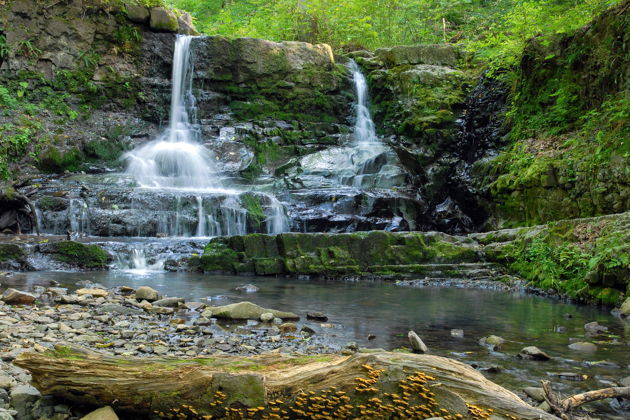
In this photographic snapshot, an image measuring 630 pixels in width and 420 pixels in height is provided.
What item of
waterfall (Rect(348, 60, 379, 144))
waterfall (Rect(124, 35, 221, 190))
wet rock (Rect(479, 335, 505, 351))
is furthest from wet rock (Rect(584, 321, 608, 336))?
waterfall (Rect(348, 60, 379, 144))

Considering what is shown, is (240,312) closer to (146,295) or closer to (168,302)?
(168,302)

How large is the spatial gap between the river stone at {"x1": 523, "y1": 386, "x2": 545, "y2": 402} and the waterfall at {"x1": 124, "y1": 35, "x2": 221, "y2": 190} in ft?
44.4

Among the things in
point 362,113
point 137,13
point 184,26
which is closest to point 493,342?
point 362,113

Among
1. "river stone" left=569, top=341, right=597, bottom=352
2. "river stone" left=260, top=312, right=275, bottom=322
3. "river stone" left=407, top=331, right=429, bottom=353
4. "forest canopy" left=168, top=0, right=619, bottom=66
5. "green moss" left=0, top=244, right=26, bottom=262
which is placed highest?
"forest canopy" left=168, top=0, right=619, bottom=66

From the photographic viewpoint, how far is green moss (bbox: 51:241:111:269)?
10336 mm

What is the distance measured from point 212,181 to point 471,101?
9.18 metres

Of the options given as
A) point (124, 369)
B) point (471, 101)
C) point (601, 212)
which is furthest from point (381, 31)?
point (124, 369)

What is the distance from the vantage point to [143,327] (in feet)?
17.4

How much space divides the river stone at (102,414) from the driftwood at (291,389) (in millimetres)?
58

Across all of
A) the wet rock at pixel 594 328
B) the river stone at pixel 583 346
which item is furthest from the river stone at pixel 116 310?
the wet rock at pixel 594 328

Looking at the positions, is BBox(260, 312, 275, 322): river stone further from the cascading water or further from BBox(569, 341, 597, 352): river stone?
the cascading water

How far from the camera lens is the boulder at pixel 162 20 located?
64.0 feet

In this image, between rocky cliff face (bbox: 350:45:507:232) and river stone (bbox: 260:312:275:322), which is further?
rocky cliff face (bbox: 350:45:507:232)

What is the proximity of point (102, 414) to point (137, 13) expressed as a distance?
19509 mm
